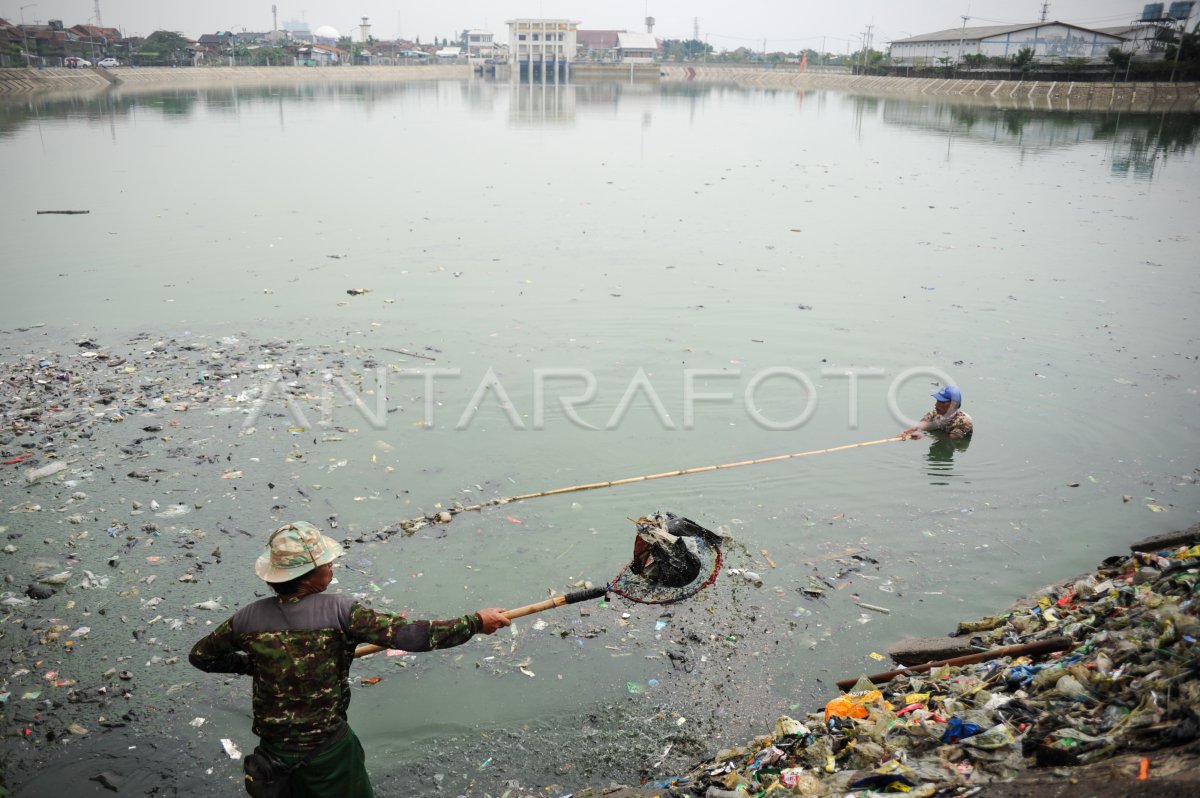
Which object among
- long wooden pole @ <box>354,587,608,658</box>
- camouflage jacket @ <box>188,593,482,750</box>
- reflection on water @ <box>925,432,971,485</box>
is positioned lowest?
reflection on water @ <box>925,432,971,485</box>

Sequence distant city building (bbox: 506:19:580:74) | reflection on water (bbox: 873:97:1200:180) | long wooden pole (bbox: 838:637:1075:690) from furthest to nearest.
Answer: distant city building (bbox: 506:19:580:74) < reflection on water (bbox: 873:97:1200:180) < long wooden pole (bbox: 838:637:1075:690)

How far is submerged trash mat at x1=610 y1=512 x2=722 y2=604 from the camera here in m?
5.21

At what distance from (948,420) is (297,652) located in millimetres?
6712

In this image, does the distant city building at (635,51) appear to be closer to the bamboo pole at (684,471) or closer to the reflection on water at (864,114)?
the reflection on water at (864,114)

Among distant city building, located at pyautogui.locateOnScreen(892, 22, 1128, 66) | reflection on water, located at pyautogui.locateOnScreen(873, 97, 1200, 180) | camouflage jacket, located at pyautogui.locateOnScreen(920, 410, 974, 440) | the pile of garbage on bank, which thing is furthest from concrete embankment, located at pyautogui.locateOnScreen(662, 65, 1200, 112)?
the pile of garbage on bank

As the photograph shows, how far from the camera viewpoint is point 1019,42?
210 ft

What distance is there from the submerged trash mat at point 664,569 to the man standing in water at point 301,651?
→ 2404 mm

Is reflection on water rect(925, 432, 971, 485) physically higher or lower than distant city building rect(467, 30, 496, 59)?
lower

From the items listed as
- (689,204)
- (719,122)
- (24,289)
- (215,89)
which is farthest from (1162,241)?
(215,89)

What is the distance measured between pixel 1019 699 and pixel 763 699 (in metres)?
1.44

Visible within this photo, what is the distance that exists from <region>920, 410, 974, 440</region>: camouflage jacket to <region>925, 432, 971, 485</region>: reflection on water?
62 millimetres

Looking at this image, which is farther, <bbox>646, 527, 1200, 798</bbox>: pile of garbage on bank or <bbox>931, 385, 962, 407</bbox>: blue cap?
<bbox>931, 385, 962, 407</bbox>: blue cap

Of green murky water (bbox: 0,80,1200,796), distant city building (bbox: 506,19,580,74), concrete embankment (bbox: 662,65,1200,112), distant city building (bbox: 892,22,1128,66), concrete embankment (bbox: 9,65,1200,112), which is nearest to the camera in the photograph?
green murky water (bbox: 0,80,1200,796)

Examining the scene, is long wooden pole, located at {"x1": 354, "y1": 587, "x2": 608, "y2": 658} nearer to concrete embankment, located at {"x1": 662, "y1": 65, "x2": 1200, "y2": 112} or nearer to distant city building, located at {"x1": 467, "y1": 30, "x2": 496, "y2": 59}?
concrete embankment, located at {"x1": 662, "y1": 65, "x2": 1200, "y2": 112}
